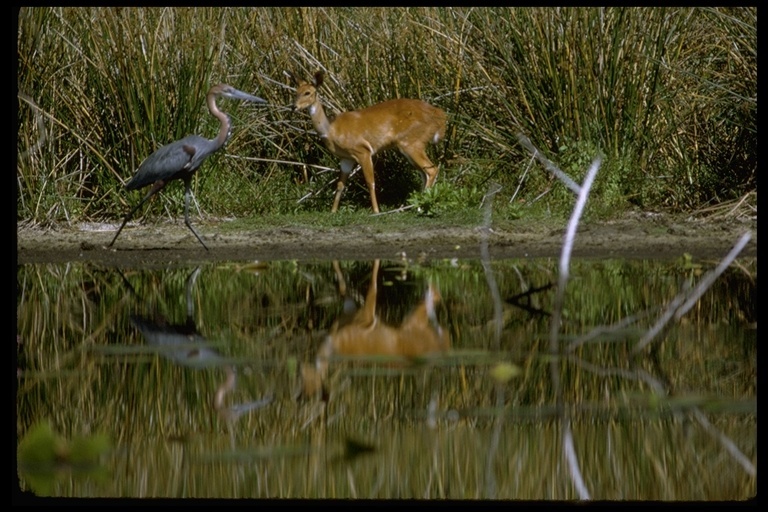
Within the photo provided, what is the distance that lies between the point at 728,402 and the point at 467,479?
1.17 metres

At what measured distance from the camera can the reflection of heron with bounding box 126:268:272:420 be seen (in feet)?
16.8

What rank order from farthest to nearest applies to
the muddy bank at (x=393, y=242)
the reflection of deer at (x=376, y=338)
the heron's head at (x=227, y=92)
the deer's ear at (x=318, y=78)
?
the deer's ear at (x=318, y=78) → the heron's head at (x=227, y=92) → the muddy bank at (x=393, y=242) → the reflection of deer at (x=376, y=338)

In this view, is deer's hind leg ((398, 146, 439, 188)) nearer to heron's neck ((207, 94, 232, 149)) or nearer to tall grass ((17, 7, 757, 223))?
tall grass ((17, 7, 757, 223))

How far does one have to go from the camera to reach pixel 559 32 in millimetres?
10602

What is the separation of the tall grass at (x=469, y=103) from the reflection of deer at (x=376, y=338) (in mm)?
3751

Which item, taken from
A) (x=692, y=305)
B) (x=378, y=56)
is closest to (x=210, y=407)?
(x=692, y=305)

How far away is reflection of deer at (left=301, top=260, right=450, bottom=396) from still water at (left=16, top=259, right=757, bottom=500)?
0.7 inches

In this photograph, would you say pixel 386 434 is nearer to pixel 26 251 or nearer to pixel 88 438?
pixel 88 438

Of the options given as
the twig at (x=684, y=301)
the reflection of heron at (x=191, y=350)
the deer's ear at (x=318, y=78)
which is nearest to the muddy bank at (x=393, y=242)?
the twig at (x=684, y=301)

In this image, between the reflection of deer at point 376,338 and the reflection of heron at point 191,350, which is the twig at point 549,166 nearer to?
the reflection of deer at point 376,338

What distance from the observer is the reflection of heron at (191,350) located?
16.8 feet

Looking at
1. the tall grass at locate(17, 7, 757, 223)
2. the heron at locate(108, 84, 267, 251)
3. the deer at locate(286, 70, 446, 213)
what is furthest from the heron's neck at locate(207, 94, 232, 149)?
the deer at locate(286, 70, 446, 213)

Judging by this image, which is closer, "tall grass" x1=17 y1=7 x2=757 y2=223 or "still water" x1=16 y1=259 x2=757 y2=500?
"still water" x1=16 y1=259 x2=757 y2=500

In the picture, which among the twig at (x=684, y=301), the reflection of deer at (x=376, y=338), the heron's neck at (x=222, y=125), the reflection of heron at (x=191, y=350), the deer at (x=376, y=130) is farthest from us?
the deer at (x=376, y=130)
